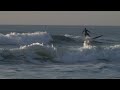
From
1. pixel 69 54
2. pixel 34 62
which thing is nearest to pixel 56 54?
pixel 69 54

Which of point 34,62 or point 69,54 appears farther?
point 69,54
